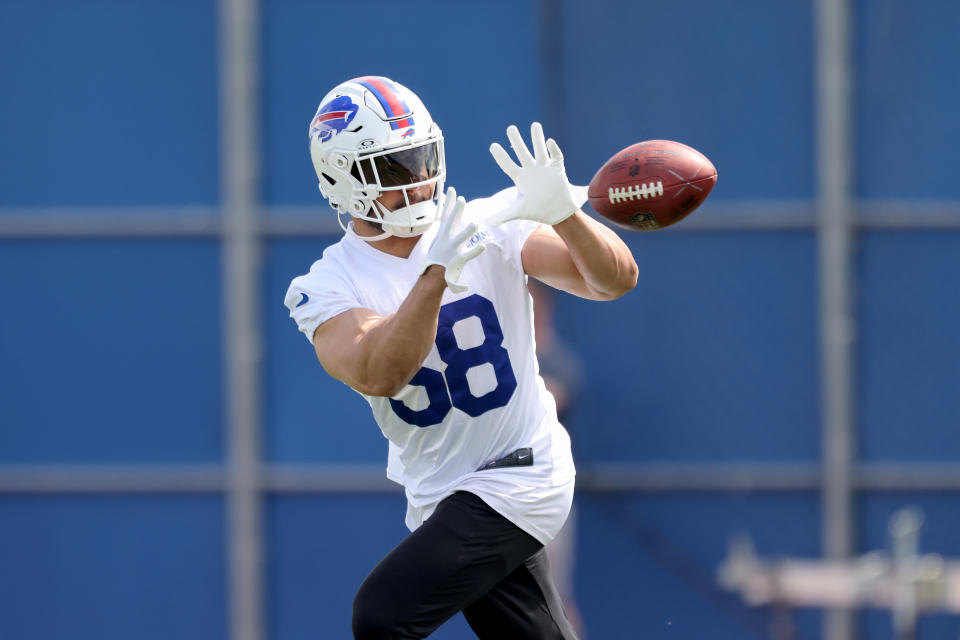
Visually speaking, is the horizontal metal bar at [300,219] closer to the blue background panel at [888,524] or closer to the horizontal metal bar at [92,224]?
the horizontal metal bar at [92,224]

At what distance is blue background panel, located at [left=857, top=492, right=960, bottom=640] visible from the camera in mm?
5547

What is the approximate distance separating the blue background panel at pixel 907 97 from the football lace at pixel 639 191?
278 centimetres

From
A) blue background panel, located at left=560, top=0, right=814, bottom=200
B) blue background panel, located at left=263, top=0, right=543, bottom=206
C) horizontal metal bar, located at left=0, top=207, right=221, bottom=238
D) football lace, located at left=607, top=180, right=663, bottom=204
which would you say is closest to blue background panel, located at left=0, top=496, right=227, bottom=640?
horizontal metal bar, located at left=0, top=207, right=221, bottom=238

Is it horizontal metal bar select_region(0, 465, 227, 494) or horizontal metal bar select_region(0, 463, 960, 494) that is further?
horizontal metal bar select_region(0, 465, 227, 494)

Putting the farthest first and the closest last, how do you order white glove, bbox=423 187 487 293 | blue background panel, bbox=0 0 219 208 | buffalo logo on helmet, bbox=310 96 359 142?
blue background panel, bbox=0 0 219 208
buffalo logo on helmet, bbox=310 96 359 142
white glove, bbox=423 187 487 293

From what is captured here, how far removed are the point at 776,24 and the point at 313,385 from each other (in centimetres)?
249

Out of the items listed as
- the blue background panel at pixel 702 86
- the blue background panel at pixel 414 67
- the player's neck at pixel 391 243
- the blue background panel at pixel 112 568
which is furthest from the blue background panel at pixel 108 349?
the player's neck at pixel 391 243

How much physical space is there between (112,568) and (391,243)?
3.16 meters

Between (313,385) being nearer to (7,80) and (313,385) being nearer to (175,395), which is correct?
(175,395)

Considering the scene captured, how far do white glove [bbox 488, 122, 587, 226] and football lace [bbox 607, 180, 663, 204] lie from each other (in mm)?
192

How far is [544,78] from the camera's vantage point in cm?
563

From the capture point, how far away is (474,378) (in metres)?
3.09

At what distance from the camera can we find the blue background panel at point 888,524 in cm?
555

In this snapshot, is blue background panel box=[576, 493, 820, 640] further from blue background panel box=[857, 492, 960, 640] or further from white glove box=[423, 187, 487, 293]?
white glove box=[423, 187, 487, 293]
